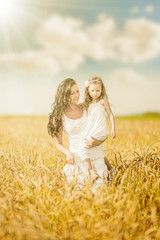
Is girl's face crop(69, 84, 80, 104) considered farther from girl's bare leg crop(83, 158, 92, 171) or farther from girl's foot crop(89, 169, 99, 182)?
girl's foot crop(89, 169, 99, 182)

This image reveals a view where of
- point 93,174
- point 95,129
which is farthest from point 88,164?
point 95,129

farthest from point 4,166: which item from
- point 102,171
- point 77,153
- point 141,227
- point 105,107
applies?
point 141,227

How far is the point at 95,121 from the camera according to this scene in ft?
10.5

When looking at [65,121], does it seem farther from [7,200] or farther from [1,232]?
[1,232]

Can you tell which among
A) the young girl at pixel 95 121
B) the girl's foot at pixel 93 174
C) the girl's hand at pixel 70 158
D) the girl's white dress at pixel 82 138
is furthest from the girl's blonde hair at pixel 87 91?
the girl's foot at pixel 93 174

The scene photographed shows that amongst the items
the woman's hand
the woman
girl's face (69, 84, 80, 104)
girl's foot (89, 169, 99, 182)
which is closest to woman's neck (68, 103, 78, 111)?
the woman

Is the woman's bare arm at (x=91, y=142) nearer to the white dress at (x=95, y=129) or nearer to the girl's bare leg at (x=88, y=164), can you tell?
the white dress at (x=95, y=129)

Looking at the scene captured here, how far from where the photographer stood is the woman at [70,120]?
324cm

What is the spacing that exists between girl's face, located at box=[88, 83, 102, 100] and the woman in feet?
0.57

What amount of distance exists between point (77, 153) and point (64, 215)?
94cm

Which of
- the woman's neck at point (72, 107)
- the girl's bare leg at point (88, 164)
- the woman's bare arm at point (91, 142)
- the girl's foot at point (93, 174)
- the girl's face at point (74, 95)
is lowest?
the girl's foot at point (93, 174)

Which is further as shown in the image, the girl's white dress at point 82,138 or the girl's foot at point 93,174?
the girl's white dress at point 82,138

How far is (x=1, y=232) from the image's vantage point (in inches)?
77.2

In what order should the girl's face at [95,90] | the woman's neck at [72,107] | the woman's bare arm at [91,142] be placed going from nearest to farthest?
the woman's bare arm at [91,142] < the girl's face at [95,90] < the woman's neck at [72,107]
